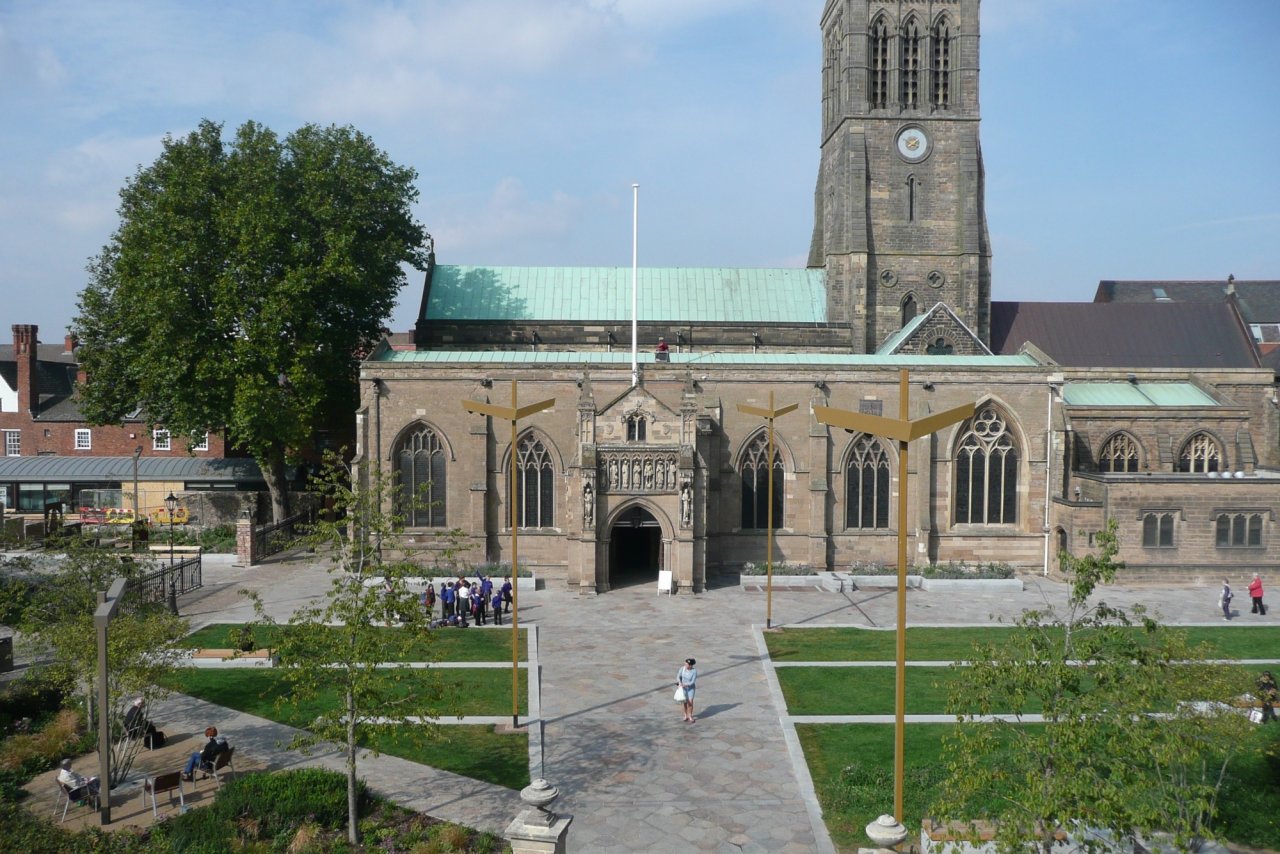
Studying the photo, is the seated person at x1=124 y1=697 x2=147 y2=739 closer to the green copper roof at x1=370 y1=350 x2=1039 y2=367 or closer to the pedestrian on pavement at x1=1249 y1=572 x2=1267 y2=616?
the green copper roof at x1=370 y1=350 x2=1039 y2=367

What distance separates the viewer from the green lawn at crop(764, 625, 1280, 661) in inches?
1096

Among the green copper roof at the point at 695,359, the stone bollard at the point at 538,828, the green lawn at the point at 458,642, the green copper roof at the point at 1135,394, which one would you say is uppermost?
the green copper roof at the point at 695,359

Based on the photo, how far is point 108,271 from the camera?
141ft

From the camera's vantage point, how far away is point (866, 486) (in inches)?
1598

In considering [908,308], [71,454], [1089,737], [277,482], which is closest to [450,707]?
[1089,737]

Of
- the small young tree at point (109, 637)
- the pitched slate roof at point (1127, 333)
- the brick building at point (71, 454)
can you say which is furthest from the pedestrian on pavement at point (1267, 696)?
the brick building at point (71, 454)

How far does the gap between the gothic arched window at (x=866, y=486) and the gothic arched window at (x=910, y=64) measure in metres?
18.6

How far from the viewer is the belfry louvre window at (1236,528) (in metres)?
38.7

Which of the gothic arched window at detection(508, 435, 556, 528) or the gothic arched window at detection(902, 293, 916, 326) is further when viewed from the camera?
the gothic arched window at detection(902, 293, 916, 326)

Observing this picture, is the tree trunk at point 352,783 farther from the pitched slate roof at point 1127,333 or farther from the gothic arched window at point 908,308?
the pitched slate roof at point 1127,333

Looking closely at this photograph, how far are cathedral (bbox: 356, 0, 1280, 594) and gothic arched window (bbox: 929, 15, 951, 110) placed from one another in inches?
4.0

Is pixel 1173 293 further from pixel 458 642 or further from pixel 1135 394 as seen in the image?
pixel 458 642

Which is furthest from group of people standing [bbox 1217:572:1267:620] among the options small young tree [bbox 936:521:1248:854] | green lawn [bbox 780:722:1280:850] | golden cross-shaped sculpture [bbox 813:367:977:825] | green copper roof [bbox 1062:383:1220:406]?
golden cross-shaped sculpture [bbox 813:367:977:825]

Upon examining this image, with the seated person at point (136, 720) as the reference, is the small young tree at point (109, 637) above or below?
above
